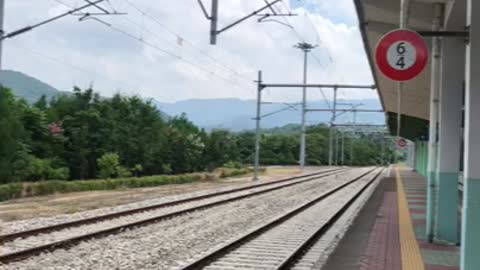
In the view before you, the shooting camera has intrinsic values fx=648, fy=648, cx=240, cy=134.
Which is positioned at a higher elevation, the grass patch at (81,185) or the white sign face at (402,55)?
the white sign face at (402,55)

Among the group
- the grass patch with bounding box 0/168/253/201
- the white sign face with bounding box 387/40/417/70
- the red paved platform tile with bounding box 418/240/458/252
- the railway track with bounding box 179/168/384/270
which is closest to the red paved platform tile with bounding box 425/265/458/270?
the red paved platform tile with bounding box 418/240/458/252

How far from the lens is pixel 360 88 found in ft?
113

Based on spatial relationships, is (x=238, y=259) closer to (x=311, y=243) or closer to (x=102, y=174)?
(x=311, y=243)

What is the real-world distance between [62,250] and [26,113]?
2374cm

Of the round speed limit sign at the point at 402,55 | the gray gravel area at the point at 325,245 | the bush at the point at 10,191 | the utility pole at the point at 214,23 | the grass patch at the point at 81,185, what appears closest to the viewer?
the round speed limit sign at the point at 402,55

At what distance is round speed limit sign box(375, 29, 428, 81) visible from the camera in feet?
23.1

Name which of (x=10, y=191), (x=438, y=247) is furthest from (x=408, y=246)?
(x=10, y=191)

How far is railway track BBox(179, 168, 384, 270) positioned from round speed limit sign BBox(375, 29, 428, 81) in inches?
147

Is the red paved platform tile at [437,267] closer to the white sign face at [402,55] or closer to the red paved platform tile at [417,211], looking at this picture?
the white sign face at [402,55]

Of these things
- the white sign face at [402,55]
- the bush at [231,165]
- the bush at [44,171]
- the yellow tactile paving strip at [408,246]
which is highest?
the white sign face at [402,55]

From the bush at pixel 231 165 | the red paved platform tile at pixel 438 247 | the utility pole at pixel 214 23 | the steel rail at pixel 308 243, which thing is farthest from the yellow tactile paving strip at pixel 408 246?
the bush at pixel 231 165

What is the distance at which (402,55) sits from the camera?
708 centimetres

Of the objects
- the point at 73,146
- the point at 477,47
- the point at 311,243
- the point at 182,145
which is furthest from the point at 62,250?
the point at 182,145

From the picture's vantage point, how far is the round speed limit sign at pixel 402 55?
7.05m
